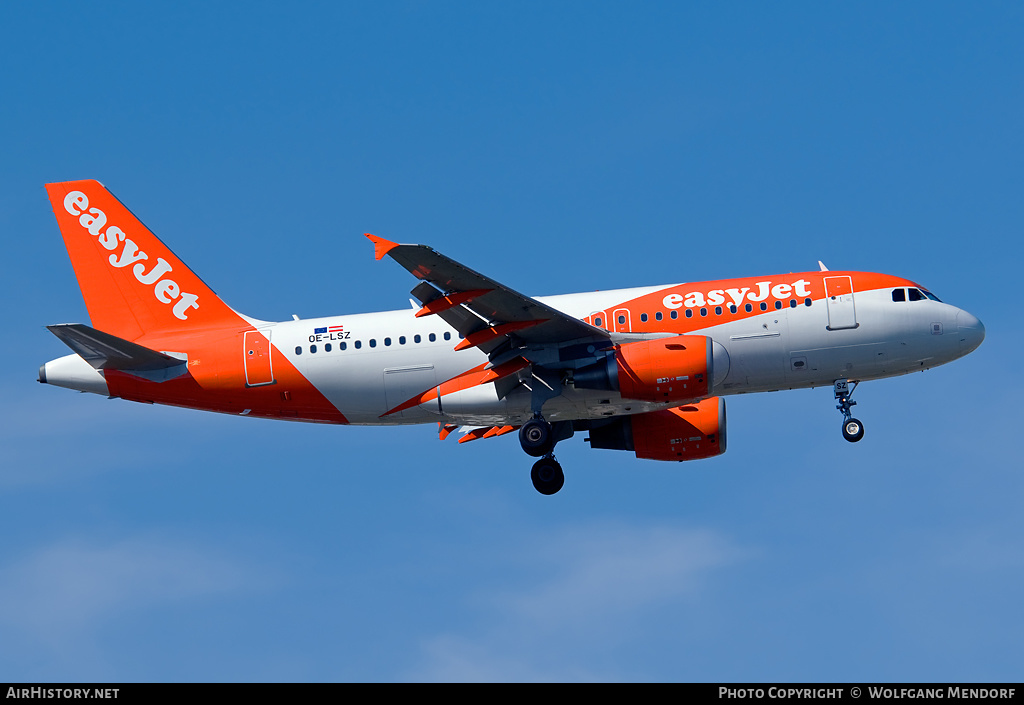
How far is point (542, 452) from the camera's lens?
39.9 metres

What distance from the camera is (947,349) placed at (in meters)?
39.4

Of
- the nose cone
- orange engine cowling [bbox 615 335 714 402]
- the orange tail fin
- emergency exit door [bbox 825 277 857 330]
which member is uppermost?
the orange tail fin

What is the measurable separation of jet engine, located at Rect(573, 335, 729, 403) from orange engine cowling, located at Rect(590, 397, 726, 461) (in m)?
5.49

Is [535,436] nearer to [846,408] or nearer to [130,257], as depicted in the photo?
[846,408]

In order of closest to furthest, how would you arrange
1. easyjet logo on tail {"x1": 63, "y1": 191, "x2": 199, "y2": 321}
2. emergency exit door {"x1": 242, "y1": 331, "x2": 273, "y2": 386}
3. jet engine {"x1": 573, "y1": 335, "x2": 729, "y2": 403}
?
Answer: jet engine {"x1": 573, "y1": 335, "x2": 729, "y2": 403} → emergency exit door {"x1": 242, "y1": 331, "x2": 273, "y2": 386} → easyjet logo on tail {"x1": 63, "y1": 191, "x2": 199, "y2": 321}

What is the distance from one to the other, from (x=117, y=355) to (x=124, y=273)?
447 cm

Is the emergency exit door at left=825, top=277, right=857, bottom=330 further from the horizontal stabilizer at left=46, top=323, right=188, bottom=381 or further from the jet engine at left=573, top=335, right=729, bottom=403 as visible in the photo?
the horizontal stabilizer at left=46, top=323, right=188, bottom=381

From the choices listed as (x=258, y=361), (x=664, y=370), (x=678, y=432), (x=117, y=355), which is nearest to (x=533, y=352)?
(x=664, y=370)

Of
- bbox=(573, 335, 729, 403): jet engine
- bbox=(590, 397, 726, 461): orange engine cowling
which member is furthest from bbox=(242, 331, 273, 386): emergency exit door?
bbox=(590, 397, 726, 461): orange engine cowling

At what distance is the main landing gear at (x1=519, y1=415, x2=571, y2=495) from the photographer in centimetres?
3959

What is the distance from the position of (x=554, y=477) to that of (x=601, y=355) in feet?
17.0

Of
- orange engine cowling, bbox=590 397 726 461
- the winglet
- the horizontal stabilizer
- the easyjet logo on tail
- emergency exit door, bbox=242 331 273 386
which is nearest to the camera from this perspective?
the winglet

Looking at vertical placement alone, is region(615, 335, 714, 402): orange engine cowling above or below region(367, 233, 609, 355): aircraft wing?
below

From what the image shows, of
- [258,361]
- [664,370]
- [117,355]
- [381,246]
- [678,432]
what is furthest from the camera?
[678,432]
